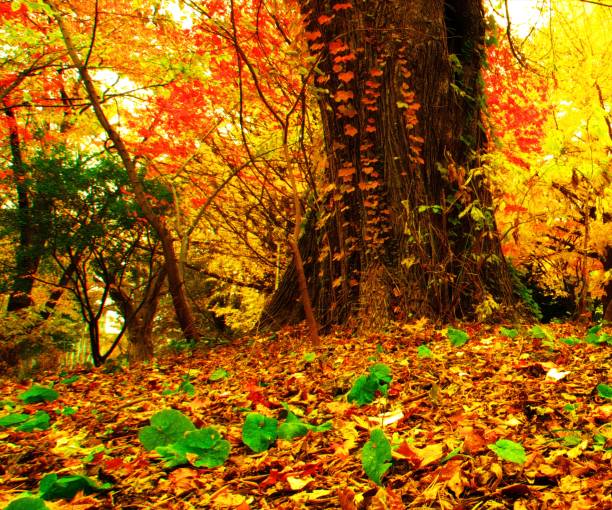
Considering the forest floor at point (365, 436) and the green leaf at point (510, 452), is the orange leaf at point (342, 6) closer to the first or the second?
the forest floor at point (365, 436)

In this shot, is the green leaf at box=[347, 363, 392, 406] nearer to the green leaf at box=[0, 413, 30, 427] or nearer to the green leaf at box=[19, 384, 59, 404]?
the green leaf at box=[0, 413, 30, 427]

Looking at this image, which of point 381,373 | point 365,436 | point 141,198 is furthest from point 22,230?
point 365,436

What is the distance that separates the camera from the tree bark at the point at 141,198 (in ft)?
14.4

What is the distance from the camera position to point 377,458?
1.10 m

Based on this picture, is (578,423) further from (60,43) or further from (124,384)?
(60,43)

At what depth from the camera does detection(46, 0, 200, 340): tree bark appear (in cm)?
440

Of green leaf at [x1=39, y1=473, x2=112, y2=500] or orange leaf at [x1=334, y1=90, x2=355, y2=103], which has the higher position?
orange leaf at [x1=334, y1=90, x2=355, y2=103]

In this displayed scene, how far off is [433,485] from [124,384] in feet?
8.49

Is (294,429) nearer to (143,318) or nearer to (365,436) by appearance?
(365,436)

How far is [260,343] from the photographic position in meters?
3.99

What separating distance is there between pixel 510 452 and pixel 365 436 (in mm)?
483

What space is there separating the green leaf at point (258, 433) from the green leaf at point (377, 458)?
42 cm

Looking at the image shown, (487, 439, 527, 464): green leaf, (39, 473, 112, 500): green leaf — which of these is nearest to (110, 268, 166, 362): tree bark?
(39, 473, 112, 500): green leaf

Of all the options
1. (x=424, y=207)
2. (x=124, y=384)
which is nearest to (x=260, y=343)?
(x=124, y=384)
